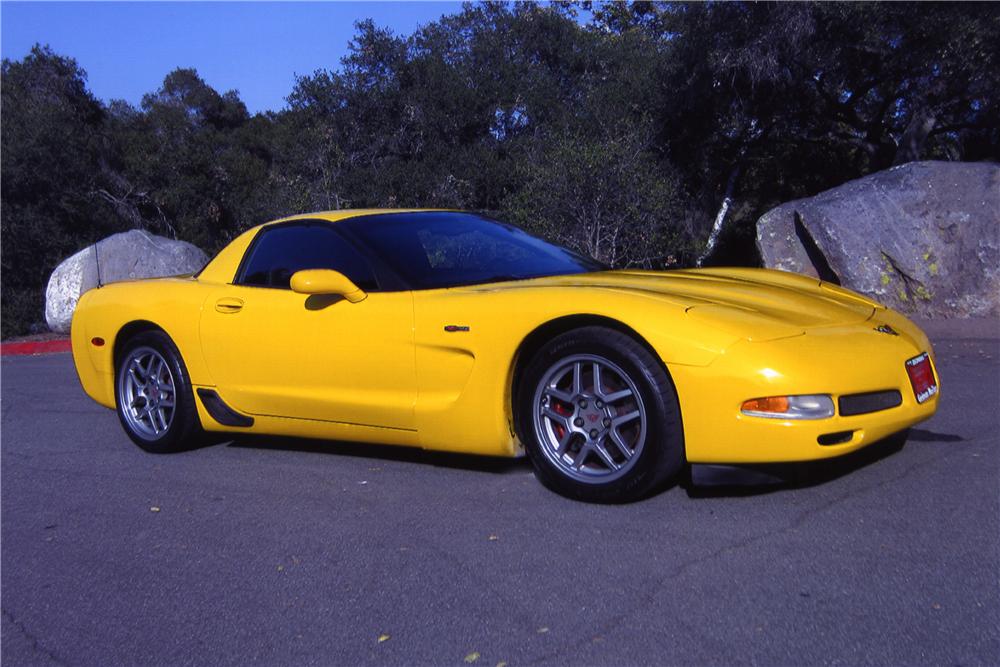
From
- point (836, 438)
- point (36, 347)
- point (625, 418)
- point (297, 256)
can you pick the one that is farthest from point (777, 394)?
point (36, 347)

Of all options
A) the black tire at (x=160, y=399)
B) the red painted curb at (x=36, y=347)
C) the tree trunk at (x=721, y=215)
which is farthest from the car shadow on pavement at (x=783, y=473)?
the tree trunk at (x=721, y=215)

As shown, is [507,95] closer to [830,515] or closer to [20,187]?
[20,187]

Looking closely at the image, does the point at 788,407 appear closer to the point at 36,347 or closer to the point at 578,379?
the point at 578,379

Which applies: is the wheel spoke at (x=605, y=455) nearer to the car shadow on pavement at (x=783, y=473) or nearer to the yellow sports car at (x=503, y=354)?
the yellow sports car at (x=503, y=354)

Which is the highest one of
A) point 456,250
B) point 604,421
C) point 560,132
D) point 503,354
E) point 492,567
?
point 560,132

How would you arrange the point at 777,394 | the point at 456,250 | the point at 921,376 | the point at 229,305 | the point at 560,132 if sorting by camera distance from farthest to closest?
1. the point at 560,132
2. the point at 229,305
3. the point at 456,250
4. the point at 921,376
5. the point at 777,394

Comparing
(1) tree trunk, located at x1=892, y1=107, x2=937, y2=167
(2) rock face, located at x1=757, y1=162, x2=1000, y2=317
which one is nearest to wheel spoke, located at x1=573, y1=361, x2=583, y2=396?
(2) rock face, located at x1=757, y1=162, x2=1000, y2=317

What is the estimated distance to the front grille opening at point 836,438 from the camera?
389 cm

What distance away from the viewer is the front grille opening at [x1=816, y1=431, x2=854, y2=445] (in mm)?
3892

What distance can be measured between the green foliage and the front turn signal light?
9.97 meters

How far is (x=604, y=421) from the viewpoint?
4273 millimetres

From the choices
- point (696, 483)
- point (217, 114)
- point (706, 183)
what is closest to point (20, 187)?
point (706, 183)

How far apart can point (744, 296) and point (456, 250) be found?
164cm

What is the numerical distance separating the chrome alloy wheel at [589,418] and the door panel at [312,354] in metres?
0.75
